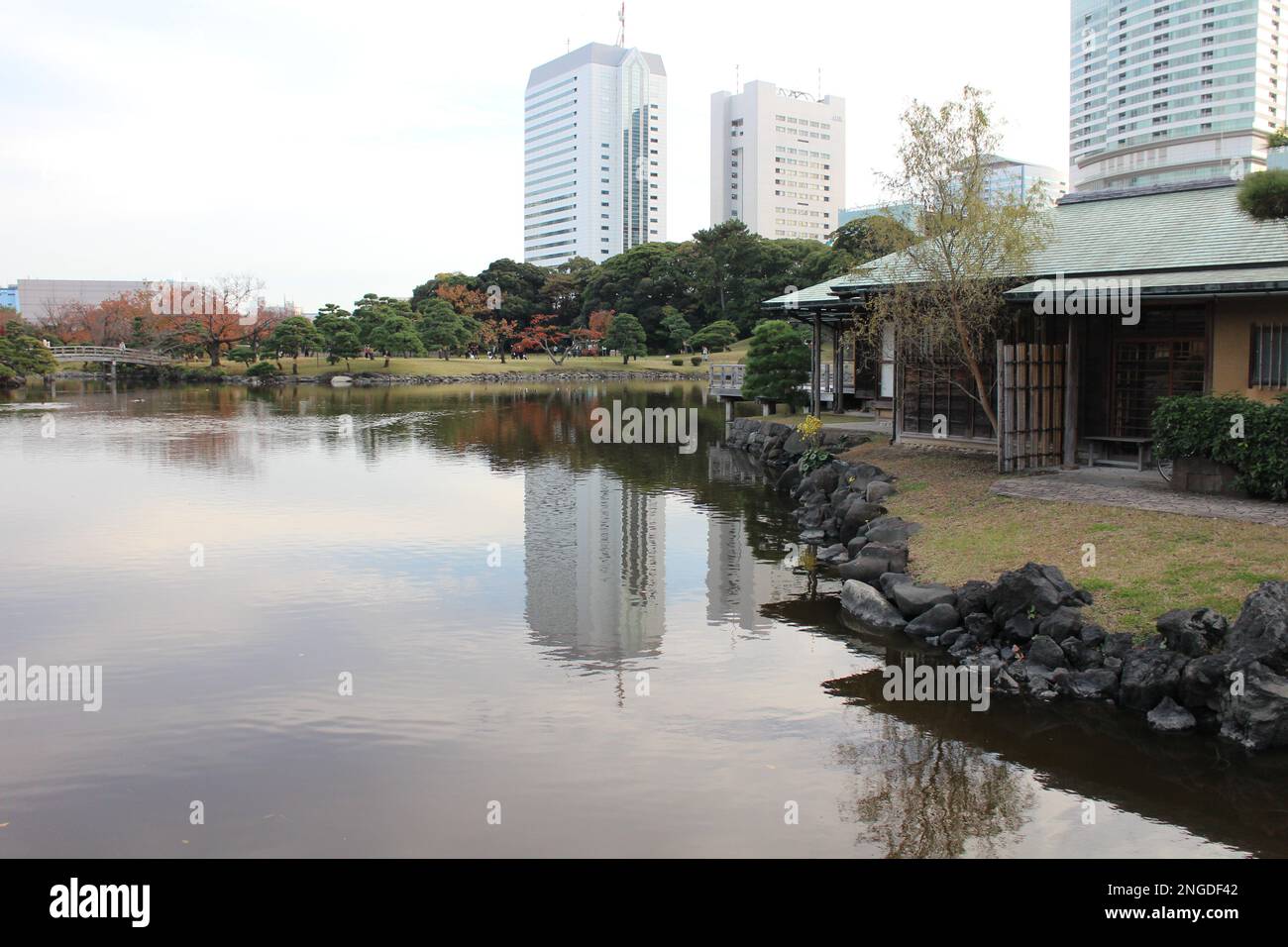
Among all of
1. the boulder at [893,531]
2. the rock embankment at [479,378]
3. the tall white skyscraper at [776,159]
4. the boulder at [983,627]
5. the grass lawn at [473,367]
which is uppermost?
the tall white skyscraper at [776,159]

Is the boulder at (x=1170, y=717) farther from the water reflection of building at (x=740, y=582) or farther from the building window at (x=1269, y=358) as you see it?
the building window at (x=1269, y=358)

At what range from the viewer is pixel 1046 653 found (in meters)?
9.55

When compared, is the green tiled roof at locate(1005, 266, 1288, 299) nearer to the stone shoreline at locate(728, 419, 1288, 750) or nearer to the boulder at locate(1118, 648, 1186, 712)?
the stone shoreline at locate(728, 419, 1288, 750)

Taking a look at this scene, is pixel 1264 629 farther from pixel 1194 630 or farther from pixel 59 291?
pixel 59 291

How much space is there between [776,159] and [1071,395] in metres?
139

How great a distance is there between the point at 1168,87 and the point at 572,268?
76594mm

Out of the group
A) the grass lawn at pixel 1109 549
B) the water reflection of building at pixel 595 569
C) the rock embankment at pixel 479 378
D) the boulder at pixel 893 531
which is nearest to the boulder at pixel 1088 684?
the grass lawn at pixel 1109 549

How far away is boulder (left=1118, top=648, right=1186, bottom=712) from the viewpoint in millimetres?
8734

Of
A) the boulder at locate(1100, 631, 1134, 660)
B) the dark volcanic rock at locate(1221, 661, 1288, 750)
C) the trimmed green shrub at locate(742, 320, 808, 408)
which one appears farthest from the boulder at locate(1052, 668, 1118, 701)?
the trimmed green shrub at locate(742, 320, 808, 408)

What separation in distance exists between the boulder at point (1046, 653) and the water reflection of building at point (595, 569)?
378 centimetres

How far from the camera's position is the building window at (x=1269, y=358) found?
14.7 meters

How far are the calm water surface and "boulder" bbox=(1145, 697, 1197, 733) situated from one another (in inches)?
7.8

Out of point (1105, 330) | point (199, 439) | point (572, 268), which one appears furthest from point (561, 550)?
point (572, 268)
